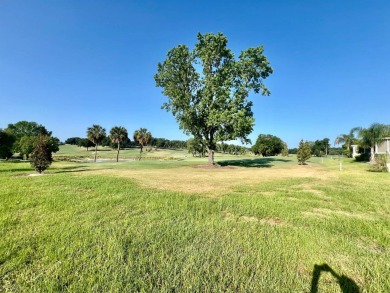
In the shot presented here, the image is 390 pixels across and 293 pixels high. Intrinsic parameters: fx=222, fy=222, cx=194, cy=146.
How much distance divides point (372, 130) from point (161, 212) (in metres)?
49.4

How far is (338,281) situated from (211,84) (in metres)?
26.1

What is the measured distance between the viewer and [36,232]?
5.15 m

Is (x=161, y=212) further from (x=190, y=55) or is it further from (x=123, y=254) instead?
(x=190, y=55)

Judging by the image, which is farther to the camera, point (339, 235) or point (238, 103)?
point (238, 103)

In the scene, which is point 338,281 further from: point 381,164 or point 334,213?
point 381,164

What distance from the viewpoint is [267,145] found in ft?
305

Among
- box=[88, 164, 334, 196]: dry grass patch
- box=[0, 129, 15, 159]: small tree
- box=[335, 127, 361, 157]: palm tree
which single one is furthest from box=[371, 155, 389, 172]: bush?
box=[0, 129, 15, 159]: small tree

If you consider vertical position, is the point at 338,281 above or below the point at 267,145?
below

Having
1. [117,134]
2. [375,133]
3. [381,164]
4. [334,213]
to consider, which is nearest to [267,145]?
[375,133]

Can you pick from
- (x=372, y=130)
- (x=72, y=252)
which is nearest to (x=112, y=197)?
(x=72, y=252)

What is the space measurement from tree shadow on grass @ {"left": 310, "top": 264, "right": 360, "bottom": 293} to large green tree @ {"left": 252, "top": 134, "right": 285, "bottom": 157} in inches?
3545

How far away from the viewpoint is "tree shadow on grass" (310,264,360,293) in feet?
10.8

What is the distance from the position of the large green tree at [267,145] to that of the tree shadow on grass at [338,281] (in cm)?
9004

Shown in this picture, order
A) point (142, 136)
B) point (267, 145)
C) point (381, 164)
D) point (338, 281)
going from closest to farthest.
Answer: point (338, 281) < point (381, 164) < point (142, 136) < point (267, 145)
